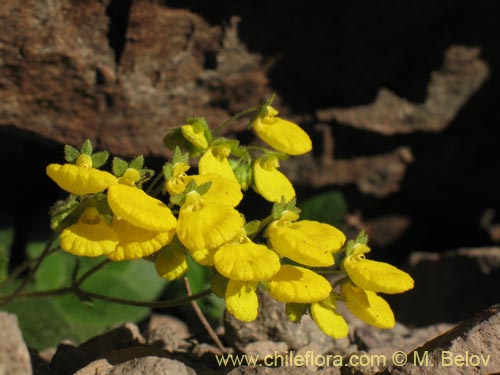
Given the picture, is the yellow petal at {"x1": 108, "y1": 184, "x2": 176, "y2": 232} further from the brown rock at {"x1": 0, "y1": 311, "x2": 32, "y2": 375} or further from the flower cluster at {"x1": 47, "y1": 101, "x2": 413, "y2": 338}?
the brown rock at {"x1": 0, "y1": 311, "x2": 32, "y2": 375}

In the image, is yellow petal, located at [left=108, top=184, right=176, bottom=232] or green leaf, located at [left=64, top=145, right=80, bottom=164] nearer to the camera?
yellow petal, located at [left=108, top=184, right=176, bottom=232]

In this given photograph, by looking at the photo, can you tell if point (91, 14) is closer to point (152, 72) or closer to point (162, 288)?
point (152, 72)

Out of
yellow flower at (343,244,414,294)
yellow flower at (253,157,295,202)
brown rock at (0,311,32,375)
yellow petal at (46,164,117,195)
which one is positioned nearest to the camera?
brown rock at (0,311,32,375)

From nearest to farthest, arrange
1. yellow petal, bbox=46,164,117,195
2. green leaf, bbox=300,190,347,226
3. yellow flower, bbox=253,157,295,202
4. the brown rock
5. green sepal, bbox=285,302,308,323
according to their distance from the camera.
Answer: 1. the brown rock
2. yellow petal, bbox=46,164,117,195
3. green sepal, bbox=285,302,308,323
4. yellow flower, bbox=253,157,295,202
5. green leaf, bbox=300,190,347,226

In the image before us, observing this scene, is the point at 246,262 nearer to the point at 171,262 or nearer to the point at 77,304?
the point at 171,262

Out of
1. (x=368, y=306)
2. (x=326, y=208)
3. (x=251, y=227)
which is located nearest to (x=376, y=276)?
(x=368, y=306)

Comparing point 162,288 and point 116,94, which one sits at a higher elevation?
point 116,94

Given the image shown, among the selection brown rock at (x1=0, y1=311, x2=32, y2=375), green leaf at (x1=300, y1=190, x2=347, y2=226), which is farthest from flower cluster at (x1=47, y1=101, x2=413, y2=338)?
green leaf at (x1=300, y1=190, x2=347, y2=226)

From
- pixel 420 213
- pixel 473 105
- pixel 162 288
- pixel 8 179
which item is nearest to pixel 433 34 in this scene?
pixel 473 105
